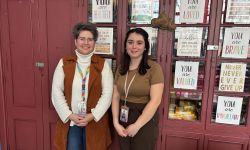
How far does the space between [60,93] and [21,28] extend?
88cm

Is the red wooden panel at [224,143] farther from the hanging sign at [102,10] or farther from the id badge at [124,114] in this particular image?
the hanging sign at [102,10]

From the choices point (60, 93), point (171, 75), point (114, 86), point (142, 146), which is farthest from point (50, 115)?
point (171, 75)

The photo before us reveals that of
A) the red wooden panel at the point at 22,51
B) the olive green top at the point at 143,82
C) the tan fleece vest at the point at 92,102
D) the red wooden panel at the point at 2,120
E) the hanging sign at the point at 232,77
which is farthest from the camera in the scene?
the red wooden panel at the point at 2,120

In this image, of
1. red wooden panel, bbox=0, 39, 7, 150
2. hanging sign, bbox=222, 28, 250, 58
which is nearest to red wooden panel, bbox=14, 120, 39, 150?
red wooden panel, bbox=0, 39, 7, 150

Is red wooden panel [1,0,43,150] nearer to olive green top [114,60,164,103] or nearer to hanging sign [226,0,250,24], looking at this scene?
olive green top [114,60,164,103]

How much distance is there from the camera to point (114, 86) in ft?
5.88

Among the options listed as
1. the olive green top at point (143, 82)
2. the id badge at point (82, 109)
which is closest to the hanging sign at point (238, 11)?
the olive green top at point (143, 82)

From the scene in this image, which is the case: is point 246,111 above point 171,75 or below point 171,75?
below

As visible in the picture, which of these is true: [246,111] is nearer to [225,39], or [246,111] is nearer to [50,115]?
[225,39]

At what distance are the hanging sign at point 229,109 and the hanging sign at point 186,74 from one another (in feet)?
0.89

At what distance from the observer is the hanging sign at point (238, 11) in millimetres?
1773

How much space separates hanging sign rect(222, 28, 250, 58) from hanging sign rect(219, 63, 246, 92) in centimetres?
9

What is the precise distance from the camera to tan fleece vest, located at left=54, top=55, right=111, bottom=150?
5.76 feet

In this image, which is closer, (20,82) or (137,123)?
(137,123)
